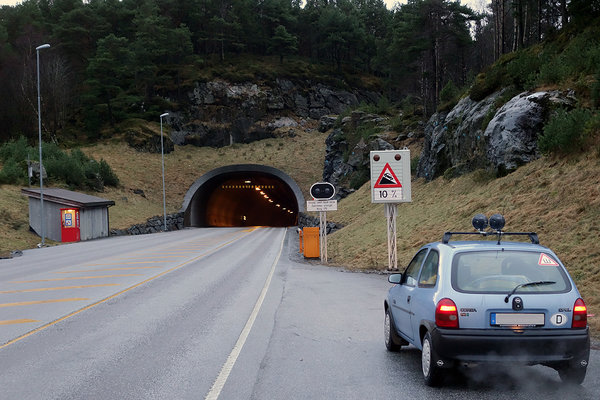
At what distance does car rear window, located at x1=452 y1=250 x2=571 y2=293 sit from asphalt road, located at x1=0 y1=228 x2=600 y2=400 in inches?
44.0

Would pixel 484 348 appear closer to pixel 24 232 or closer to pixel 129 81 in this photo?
pixel 24 232

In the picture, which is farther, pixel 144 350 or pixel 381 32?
A: pixel 381 32

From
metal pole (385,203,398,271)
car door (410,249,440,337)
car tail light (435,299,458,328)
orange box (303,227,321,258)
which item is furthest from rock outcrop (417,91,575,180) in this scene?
car tail light (435,299,458,328)

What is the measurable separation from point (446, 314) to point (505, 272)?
3.06 feet

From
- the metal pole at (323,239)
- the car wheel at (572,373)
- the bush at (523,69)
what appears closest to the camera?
the car wheel at (572,373)

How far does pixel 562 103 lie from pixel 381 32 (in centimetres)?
9640

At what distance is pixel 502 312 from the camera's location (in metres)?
5.96

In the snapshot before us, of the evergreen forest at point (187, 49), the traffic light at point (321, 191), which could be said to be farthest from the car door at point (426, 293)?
the evergreen forest at point (187, 49)

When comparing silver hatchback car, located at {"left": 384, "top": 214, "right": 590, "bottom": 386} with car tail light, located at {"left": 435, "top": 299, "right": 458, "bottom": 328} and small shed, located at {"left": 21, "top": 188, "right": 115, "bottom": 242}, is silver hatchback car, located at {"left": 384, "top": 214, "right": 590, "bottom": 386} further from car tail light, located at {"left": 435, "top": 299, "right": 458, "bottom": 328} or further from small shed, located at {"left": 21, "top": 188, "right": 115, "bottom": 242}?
small shed, located at {"left": 21, "top": 188, "right": 115, "bottom": 242}

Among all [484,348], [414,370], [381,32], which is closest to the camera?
[484,348]

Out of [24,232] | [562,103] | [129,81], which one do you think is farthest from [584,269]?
[129,81]

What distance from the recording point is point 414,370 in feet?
23.3

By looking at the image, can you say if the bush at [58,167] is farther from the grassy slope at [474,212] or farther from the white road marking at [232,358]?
the white road marking at [232,358]

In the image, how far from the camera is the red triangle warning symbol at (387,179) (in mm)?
19266
